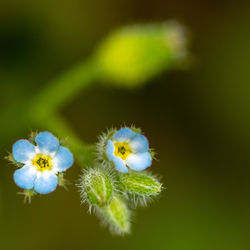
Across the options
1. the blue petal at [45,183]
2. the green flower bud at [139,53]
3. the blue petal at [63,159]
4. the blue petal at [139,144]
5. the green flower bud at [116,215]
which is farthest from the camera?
the green flower bud at [139,53]

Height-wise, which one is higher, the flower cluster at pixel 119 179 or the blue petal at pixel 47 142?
the blue petal at pixel 47 142

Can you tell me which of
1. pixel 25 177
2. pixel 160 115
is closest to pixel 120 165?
pixel 25 177

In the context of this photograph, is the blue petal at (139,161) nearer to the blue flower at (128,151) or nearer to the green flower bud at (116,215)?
the blue flower at (128,151)

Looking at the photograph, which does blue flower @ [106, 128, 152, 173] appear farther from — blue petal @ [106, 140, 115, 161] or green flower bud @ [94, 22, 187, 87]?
green flower bud @ [94, 22, 187, 87]

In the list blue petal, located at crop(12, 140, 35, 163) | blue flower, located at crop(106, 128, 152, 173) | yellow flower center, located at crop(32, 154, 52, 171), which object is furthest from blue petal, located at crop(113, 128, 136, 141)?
blue petal, located at crop(12, 140, 35, 163)

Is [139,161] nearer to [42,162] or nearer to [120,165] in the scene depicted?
[120,165]

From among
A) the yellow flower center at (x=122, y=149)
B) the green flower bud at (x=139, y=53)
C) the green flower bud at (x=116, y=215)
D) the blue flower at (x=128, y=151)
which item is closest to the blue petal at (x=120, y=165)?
the blue flower at (x=128, y=151)

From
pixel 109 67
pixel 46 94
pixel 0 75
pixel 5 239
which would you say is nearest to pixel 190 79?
pixel 109 67

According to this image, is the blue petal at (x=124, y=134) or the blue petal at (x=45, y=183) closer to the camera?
the blue petal at (x=45, y=183)
